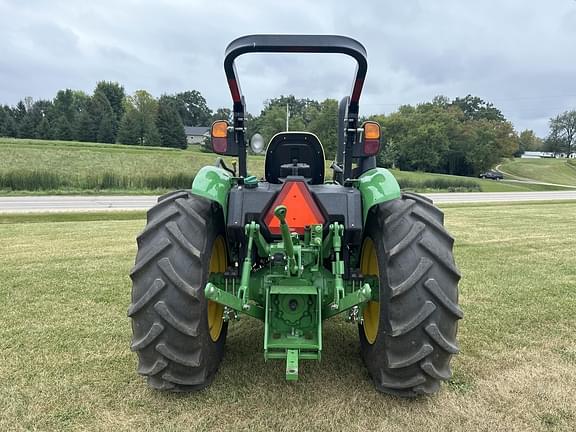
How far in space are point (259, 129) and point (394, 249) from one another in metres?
1.96

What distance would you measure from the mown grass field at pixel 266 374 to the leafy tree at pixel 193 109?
9190cm

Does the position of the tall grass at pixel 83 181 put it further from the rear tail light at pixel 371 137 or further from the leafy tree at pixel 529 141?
the leafy tree at pixel 529 141

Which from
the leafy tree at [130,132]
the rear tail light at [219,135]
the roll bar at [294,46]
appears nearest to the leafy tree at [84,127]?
the leafy tree at [130,132]

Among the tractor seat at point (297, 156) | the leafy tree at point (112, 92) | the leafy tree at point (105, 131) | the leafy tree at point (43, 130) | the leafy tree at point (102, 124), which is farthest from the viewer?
the leafy tree at point (112, 92)

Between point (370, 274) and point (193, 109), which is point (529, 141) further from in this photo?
point (370, 274)

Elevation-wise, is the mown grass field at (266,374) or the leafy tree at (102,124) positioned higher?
the leafy tree at (102,124)

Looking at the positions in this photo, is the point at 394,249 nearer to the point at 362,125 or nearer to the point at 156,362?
the point at 362,125

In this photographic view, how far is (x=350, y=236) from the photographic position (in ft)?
9.70

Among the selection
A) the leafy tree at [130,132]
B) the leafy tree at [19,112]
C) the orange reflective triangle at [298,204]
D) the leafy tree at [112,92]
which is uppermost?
the leafy tree at [112,92]

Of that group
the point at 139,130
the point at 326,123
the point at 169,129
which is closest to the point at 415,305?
the point at 326,123

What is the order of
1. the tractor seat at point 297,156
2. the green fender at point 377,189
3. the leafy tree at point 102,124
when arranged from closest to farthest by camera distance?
the green fender at point 377,189 → the tractor seat at point 297,156 → the leafy tree at point 102,124

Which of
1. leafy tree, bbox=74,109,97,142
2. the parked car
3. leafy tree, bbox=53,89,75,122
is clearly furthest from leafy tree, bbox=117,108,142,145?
the parked car

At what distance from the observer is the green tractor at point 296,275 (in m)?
2.54

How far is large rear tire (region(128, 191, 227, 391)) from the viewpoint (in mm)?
2533
